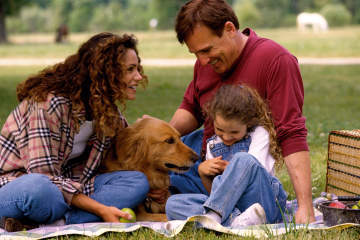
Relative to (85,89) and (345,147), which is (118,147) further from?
(345,147)

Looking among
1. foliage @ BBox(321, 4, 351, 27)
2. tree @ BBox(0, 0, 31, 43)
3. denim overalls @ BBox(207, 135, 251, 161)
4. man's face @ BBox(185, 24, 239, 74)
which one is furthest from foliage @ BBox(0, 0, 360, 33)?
denim overalls @ BBox(207, 135, 251, 161)

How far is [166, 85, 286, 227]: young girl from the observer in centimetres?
376

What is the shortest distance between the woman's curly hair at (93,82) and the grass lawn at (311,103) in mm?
941

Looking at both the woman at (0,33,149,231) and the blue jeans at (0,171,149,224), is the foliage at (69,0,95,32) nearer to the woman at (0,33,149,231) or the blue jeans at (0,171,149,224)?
the woman at (0,33,149,231)

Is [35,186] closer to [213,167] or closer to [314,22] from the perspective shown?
[213,167]

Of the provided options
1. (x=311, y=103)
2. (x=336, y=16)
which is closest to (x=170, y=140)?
(x=311, y=103)

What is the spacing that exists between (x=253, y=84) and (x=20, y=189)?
1.80 metres

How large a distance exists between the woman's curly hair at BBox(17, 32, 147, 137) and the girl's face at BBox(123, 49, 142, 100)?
0.03 metres

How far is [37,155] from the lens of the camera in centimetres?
399

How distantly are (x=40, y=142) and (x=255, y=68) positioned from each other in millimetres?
1618

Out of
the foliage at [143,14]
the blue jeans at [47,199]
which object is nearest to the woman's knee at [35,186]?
the blue jeans at [47,199]

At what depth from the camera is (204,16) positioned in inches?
168

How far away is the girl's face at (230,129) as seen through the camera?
13.2 feet

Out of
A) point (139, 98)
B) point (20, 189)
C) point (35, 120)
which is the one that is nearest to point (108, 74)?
point (35, 120)
